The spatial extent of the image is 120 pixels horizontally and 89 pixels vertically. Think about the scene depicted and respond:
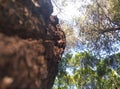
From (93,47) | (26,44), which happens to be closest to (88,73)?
(93,47)

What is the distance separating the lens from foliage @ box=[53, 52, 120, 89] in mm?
19500

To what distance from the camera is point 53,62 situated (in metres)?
6.77

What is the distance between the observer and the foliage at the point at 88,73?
64.0ft

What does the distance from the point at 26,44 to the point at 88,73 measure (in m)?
17.0

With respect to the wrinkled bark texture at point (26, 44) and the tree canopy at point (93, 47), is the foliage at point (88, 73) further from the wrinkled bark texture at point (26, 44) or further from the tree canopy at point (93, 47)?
the wrinkled bark texture at point (26, 44)

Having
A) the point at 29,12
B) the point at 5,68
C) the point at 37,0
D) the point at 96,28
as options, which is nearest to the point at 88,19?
the point at 96,28

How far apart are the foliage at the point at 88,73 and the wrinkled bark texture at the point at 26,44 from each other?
1199cm

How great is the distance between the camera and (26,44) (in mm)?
4461

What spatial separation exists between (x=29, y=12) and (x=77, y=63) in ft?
54.1

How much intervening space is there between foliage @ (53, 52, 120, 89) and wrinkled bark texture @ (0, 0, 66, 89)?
1199 cm

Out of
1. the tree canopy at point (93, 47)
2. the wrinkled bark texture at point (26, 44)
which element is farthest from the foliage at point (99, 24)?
the wrinkled bark texture at point (26, 44)

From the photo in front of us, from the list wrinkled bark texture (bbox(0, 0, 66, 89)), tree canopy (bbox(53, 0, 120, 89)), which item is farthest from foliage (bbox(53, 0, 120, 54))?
wrinkled bark texture (bbox(0, 0, 66, 89))

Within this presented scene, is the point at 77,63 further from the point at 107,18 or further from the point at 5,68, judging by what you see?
the point at 5,68

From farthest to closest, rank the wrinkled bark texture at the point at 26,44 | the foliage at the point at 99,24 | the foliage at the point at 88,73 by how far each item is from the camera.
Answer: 1. the foliage at the point at 88,73
2. the foliage at the point at 99,24
3. the wrinkled bark texture at the point at 26,44
